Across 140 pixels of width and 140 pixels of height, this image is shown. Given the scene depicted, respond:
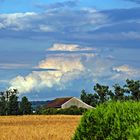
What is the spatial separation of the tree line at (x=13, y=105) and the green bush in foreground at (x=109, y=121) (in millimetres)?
78441

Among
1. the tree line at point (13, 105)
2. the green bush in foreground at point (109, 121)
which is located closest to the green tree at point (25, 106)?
the tree line at point (13, 105)

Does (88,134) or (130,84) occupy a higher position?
(130,84)

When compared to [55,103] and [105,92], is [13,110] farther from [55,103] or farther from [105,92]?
[55,103]

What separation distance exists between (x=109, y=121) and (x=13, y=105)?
275ft

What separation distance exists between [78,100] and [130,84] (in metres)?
19.5

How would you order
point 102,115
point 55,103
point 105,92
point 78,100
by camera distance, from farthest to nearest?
point 55,103 < point 78,100 < point 105,92 < point 102,115

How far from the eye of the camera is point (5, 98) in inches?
3957

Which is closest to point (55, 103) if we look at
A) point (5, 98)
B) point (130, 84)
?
point (5, 98)

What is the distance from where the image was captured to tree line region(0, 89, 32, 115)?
9309cm

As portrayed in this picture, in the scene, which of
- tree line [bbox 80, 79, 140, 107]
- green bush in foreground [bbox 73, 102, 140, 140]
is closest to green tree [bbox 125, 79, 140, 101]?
tree line [bbox 80, 79, 140, 107]

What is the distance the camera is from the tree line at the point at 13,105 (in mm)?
93088

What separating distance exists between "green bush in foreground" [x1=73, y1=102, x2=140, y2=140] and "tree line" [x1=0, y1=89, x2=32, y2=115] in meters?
78.4

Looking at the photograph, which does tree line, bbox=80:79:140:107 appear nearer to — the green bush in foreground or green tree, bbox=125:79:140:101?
green tree, bbox=125:79:140:101

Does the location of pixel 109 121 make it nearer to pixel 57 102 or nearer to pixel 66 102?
pixel 66 102
